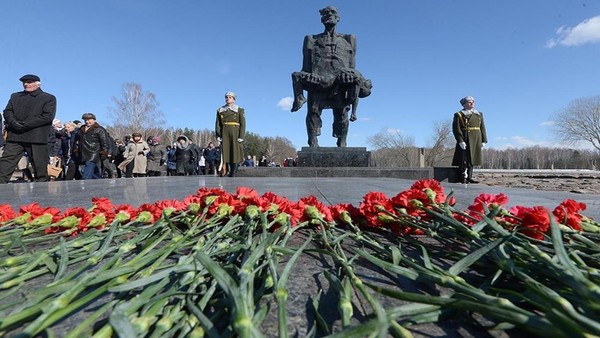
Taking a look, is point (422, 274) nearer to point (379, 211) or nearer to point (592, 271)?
point (592, 271)

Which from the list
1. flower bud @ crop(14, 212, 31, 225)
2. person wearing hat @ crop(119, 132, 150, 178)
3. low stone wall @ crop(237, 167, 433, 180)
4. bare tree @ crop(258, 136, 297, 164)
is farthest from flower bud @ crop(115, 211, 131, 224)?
bare tree @ crop(258, 136, 297, 164)

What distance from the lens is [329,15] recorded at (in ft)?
28.6

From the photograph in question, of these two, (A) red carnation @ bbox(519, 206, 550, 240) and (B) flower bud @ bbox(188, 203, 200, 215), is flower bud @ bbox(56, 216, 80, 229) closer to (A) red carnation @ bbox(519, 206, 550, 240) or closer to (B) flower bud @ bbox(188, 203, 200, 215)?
(B) flower bud @ bbox(188, 203, 200, 215)

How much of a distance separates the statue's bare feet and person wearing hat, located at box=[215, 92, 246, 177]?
1.96 m

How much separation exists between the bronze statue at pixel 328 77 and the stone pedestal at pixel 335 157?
0.63 metres

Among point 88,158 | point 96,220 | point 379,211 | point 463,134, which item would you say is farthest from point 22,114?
point 463,134

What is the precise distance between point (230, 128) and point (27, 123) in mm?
3324

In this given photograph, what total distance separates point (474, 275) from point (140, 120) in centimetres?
4213

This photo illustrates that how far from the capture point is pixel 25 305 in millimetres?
597

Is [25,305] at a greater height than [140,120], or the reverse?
[140,120]

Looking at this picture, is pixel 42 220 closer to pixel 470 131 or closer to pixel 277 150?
pixel 470 131

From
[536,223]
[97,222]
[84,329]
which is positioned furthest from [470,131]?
[84,329]

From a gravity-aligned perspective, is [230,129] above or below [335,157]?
above

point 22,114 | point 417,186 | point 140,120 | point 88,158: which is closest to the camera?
point 417,186
